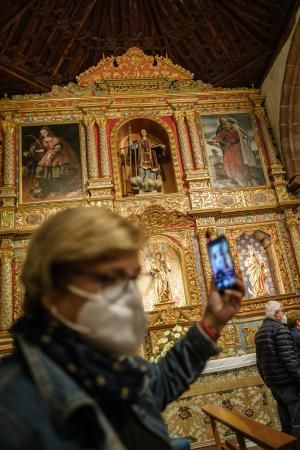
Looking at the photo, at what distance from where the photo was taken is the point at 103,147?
833cm

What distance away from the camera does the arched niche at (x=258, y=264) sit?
759 centimetres

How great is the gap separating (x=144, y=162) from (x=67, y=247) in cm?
775

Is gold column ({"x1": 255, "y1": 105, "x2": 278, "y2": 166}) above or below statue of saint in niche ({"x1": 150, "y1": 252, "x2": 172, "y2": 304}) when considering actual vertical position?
above

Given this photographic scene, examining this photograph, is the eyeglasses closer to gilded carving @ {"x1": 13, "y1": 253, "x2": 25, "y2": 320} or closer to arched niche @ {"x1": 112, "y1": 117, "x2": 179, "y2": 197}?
gilded carving @ {"x1": 13, "y1": 253, "x2": 25, "y2": 320}

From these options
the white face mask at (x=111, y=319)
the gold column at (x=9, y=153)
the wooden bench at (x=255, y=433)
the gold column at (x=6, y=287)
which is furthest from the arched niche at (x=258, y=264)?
the white face mask at (x=111, y=319)

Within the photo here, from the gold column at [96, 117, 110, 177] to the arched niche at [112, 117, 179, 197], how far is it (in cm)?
22

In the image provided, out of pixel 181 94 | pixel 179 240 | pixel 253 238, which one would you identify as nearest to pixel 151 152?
pixel 181 94

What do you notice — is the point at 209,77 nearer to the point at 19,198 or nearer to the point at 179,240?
the point at 179,240

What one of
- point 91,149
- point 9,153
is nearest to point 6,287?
point 9,153

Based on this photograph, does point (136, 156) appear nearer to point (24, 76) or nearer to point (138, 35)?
point (138, 35)

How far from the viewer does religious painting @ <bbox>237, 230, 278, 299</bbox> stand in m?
7.61

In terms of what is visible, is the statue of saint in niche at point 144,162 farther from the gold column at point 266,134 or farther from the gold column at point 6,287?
the gold column at point 6,287

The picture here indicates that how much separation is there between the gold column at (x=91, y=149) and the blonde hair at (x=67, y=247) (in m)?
7.24

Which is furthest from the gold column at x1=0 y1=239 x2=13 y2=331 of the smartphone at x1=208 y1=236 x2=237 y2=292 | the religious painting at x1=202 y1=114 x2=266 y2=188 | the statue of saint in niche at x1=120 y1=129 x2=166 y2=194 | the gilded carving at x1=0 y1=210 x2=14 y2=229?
the smartphone at x1=208 y1=236 x2=237 y2=292
